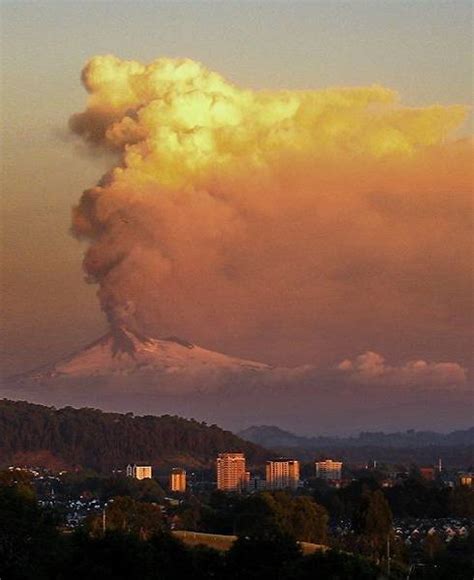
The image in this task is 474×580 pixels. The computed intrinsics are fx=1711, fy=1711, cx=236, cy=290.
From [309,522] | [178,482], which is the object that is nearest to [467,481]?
[178,482]

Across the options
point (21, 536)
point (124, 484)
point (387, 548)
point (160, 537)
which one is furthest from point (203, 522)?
point (124, 484)

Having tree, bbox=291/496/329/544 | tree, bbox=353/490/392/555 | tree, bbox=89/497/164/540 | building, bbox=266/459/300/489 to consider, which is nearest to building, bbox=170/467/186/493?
building, bbox=266/459/300/489

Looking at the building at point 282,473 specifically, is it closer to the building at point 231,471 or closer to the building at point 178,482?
the building at point 231,471

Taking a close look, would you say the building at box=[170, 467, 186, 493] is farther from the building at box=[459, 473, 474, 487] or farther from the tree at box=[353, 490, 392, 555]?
the tree at box=[353, 490, 392, 555]

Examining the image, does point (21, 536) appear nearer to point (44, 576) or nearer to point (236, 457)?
point (44, 576)

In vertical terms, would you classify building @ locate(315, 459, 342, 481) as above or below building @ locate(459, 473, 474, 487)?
above

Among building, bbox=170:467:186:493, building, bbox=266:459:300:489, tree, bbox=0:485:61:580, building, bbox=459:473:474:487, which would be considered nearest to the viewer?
tree, bbox=0:485:61:580
